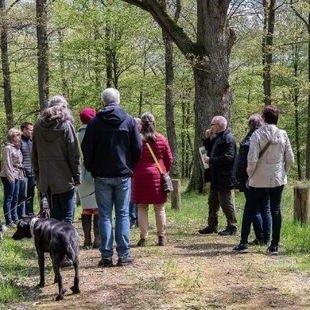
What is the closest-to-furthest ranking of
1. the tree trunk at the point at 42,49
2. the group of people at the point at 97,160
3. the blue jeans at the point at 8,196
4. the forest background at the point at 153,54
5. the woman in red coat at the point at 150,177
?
the group of people at the point at 97,160
the woman in red coat at the point at 150,177
the blue jeans at the point at 8,196
the forest background at the point at 153,54
the tree trunk at the point at 42,49

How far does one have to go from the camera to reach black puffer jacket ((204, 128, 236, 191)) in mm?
7954

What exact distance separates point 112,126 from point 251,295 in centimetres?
252

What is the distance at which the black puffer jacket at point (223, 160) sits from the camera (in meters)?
7.95

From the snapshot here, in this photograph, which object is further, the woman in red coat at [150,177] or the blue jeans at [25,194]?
the blue jeans at [25,194]

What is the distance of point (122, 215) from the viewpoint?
6121 millimetres

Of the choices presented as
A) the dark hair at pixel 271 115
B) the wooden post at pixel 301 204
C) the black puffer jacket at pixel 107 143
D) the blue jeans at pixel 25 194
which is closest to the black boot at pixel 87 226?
the black puffer jacket at pixel 107 143

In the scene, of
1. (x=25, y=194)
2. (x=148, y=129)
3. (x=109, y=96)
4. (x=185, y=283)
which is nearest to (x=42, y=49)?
(x=25, y=194)

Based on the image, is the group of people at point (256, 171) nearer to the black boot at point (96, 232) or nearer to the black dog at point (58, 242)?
the black boot at point (96, 232)

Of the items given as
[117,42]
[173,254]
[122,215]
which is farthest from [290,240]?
[117,42]

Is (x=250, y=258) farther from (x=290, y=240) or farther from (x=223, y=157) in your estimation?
(x=223, y=157)

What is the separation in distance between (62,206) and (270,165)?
279 cm

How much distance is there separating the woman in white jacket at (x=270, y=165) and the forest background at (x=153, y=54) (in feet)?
17.4

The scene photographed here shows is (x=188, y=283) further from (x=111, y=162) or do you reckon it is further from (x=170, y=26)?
(x=170, y=26)

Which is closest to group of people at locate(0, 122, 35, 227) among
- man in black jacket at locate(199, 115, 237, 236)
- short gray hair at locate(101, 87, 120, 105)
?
man in black jacket at locate(199, 115, 237, 236)
